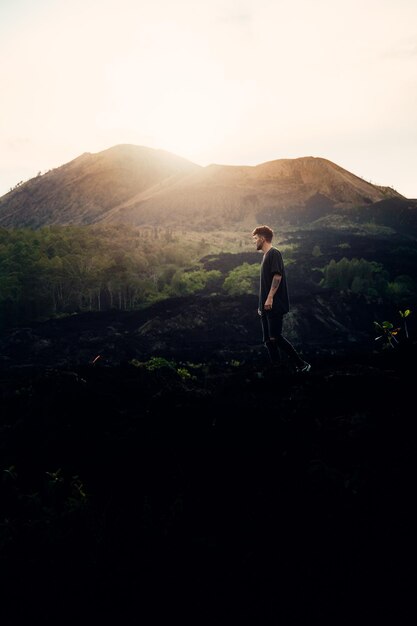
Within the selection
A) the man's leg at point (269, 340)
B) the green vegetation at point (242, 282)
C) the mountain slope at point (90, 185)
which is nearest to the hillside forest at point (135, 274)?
the green vegetation at point (242, 282)

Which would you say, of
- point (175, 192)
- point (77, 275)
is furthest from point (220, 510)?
point (175, 192)

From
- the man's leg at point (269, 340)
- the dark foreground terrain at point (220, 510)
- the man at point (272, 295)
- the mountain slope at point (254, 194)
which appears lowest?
the dark foreground terrain at point (220, 510)

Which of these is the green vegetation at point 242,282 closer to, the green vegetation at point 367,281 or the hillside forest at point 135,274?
the hillside forest at point 135,274

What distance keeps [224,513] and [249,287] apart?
36790mm

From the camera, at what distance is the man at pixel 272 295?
6.93m

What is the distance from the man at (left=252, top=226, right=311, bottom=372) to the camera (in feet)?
22.7

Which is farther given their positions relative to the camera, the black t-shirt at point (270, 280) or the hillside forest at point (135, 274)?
the hillside forest at point (135, 274)

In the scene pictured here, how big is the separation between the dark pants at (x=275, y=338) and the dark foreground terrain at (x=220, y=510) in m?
1.20

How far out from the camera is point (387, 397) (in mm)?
4867

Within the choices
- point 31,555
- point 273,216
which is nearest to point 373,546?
point 31,555

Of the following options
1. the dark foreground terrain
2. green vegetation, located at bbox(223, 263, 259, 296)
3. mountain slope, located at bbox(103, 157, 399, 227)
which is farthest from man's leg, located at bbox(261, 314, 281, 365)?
mountain slope, located at bbox(103, 157, 399, 227)

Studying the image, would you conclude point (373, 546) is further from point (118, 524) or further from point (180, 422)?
point (180, 422)

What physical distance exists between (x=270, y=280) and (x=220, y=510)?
3.90m

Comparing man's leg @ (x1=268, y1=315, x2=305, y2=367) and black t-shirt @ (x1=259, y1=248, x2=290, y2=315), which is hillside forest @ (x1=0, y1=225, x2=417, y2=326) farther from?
black t-shirt @ (x1=259, y1=248, x2=290, y2=315)
